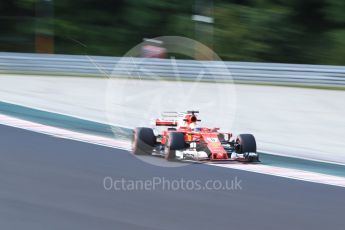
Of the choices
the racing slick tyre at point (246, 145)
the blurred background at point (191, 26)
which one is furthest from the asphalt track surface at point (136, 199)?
the blurred background at point (191, 26)

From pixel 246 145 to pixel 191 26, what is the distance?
42.4ft

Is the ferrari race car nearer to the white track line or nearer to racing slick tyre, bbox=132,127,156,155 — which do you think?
racing slick tyre, bbox=132,127,156,155

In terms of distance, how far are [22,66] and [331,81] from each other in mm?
6301

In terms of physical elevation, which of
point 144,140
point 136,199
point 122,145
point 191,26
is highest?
point 191,26

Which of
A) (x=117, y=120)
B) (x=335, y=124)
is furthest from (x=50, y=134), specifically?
(x=335, y=124)

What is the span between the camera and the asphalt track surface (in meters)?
5.55

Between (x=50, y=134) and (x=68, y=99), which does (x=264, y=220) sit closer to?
(x=50, y=134)

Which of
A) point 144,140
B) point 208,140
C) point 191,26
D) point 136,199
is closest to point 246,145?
point 208,140

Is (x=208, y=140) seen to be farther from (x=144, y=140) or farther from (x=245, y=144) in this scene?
(x=144, y=140)

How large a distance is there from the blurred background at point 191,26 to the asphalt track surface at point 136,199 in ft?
39.5

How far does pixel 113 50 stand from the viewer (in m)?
21.2

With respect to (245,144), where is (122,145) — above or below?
below

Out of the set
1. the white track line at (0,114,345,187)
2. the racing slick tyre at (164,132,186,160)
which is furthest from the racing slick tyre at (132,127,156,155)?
the white track line at (0,114,345,187)

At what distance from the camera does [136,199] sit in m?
6.24
